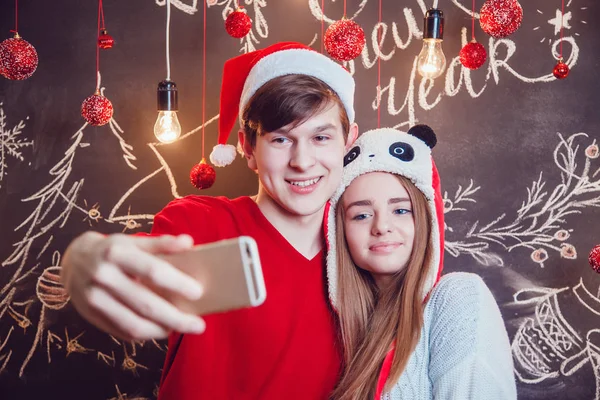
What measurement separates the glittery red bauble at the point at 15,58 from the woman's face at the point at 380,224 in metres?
0.89

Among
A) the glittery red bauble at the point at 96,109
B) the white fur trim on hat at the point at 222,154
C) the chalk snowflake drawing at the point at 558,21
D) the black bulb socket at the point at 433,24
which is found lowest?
the white fur trim on hat at the point at 222,154

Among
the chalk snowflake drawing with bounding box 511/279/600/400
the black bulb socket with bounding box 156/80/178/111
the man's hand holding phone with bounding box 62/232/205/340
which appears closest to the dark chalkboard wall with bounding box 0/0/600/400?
the chalk snowflake drawing with bounding box 511/279/600/400

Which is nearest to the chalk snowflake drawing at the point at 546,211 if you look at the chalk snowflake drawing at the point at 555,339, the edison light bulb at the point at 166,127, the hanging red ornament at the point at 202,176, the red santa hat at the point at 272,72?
the chalk snowflake drawing at the point at 555,339

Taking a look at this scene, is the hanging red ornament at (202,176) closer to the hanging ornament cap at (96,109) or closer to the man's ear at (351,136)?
the hanging ornament cap at (96,109)

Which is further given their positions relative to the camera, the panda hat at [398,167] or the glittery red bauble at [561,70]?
the glittery red bauble at [561,70]

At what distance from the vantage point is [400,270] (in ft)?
4.50

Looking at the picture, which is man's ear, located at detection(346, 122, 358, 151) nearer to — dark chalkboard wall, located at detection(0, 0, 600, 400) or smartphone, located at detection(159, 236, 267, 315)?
dark chalkboard wall, located at detection(0, 0, 600, 400)

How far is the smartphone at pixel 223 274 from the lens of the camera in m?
0.62

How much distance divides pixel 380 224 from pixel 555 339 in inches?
33.1

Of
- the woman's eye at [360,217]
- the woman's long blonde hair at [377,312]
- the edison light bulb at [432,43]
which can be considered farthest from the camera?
the edison light bulb at [432,43]

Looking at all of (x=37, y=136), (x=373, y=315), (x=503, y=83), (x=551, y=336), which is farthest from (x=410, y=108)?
(x=37, y=136)

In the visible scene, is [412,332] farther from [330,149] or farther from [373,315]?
[330,149]

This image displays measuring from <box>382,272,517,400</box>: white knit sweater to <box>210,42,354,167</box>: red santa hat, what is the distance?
→ 0.53 meters

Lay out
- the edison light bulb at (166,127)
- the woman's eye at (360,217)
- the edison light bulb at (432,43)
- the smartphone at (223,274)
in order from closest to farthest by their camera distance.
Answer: the smartphone at (223,274) < the woman's eye at (360,217) < the edison light bulb at (432,43) < the edison light bulb at (166,127)
